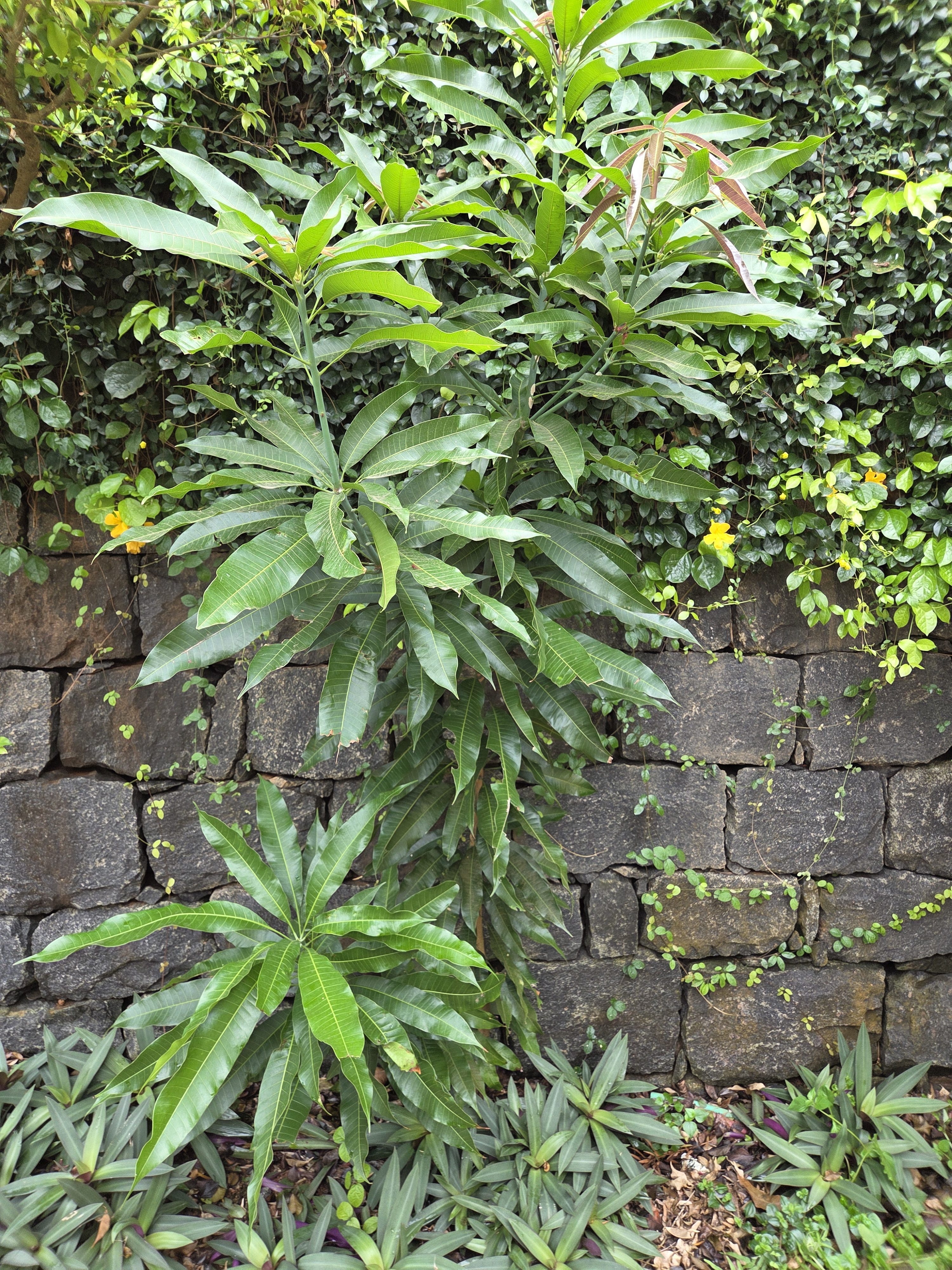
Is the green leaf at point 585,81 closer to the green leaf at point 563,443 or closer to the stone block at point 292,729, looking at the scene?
the green leaf at point 563,443

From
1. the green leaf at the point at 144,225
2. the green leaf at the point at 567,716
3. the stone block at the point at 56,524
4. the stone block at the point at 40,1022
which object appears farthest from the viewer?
the stone block at the point at 40,1022

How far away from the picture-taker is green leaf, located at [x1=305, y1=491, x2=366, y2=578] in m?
1.05

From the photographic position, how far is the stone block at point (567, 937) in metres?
2.01

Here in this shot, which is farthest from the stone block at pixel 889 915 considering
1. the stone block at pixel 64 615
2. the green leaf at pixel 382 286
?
the stone block at pixel 64 615

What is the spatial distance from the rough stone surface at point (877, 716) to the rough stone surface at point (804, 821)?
69mm

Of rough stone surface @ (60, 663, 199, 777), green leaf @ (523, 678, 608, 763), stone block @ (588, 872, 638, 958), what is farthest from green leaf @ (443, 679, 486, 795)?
rough stone surface @ (60, 663, 199, 777)

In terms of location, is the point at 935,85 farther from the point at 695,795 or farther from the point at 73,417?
the point at 73,417

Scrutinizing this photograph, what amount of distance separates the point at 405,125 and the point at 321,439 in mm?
1005

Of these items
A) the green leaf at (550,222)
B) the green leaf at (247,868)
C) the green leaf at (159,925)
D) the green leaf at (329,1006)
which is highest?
the green leaf at (550,222)

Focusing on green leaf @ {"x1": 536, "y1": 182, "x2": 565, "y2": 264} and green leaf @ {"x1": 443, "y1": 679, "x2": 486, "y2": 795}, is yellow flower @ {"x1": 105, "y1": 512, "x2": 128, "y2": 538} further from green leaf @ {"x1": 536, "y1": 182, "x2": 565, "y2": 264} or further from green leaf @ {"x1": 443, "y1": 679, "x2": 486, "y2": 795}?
green leaf @ {"x1": 536, "y1": 182, "x2": 565, "y2": 264}

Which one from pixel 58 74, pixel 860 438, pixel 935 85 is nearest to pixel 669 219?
pixel 860 438

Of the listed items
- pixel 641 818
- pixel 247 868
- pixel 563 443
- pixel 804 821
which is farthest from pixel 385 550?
pixel 804 821

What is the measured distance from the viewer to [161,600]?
1953 mm

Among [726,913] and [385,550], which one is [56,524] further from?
[726,913]
